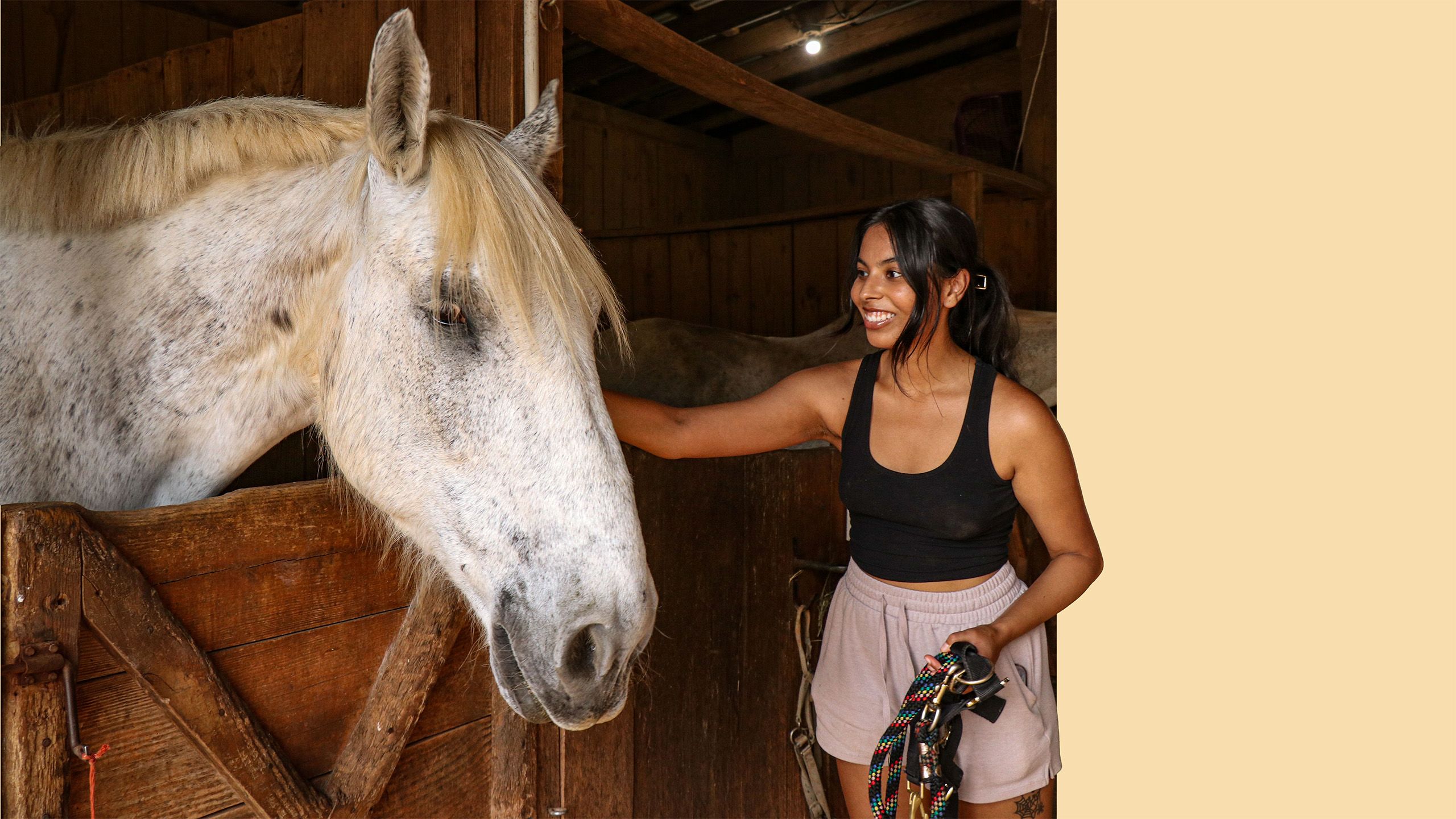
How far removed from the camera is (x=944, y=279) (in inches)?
65.9

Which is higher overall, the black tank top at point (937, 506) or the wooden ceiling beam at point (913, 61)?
the wooden ceiling beam at point (913, 61)

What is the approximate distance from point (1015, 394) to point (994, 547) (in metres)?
0.29

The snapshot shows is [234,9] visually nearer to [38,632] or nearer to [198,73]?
[198,73]

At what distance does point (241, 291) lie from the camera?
1338 mm

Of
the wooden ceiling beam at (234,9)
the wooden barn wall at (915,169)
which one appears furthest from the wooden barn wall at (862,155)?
the wooden ceiling beam at (234,9)

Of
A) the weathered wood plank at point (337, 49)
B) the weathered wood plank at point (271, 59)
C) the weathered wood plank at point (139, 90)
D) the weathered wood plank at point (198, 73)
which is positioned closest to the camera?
the weathered wood plank at point (337, 49)

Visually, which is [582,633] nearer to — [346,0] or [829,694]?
[829,694]

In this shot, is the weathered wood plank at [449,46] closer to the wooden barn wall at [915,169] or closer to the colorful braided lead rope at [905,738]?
the colorful braided lead rope at [905,738]

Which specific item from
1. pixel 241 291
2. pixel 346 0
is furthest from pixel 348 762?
pixel 346 0

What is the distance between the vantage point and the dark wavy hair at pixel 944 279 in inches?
64.7

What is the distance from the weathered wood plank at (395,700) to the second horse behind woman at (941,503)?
1.50ft

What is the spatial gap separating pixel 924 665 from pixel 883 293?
67cm

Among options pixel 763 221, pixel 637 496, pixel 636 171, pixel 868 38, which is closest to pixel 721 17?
pixel 868 38

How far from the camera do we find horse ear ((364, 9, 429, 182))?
1.10m
